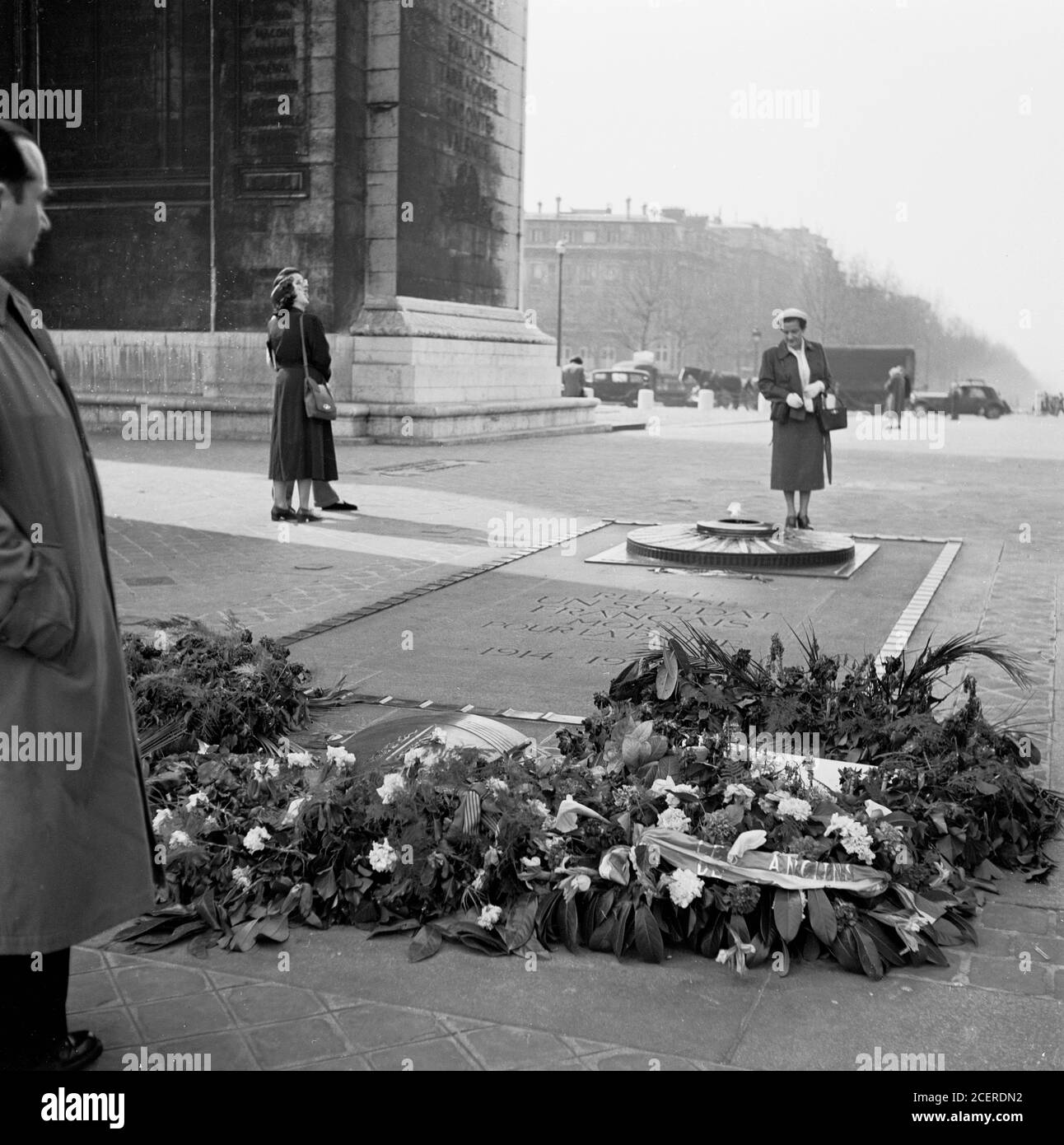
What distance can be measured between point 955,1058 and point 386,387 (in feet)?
62.6

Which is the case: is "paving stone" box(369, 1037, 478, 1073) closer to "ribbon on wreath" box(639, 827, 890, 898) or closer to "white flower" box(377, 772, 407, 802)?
"ribbon on wreath" box(639, 827, 890, 898)

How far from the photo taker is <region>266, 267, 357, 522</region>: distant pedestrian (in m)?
12.2

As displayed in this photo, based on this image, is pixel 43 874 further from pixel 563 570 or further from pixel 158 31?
pixel 158 31

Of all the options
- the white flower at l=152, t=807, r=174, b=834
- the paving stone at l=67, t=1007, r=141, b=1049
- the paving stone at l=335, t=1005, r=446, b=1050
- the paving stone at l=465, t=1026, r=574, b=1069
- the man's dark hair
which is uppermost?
the man's dark hair

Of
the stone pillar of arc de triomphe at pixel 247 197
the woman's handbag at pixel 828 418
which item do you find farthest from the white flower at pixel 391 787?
the stone pillar of arc de triomphe at pixel 247 197

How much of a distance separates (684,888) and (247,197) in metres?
19.7

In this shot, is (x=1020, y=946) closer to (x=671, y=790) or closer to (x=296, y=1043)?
(x=671, y=790)

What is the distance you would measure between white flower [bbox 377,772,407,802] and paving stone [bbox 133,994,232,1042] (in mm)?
899

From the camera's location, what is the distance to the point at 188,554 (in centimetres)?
1061

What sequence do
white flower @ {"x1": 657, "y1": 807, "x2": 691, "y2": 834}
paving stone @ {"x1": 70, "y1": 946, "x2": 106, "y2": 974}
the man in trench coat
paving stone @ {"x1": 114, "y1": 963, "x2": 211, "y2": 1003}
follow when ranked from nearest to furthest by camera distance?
the man in trench coat, paving stone @ {"x1": 114, "y1": 963, "x2": 211, "y2": 1003}, paving stone @ {"x1": 70, "y1": 946, "x2": 106, "y2": 974}, white flower @ {"x1": 657, "y1": 807, "x2": 691, "y2": 834}

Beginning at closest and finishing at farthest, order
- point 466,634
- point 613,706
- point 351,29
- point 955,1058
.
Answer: point 955,1058
point 613,706
point 466,634
point 351,29

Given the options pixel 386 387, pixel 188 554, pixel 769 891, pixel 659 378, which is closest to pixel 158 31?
pixel 386 387

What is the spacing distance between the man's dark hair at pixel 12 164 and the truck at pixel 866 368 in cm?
6329

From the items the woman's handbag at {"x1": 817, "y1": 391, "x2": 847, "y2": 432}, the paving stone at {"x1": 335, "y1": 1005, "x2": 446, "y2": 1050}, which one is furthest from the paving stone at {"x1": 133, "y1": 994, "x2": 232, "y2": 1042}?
the woman's handbag at {"x1": 817, "y1": 391, "x2": 847, "y2": 432}
